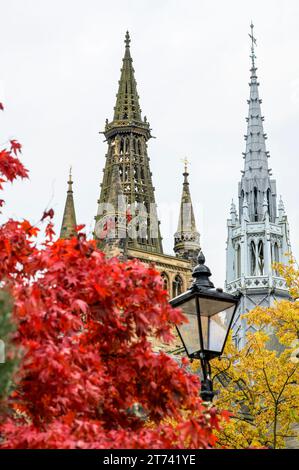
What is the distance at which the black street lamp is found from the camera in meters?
14.2

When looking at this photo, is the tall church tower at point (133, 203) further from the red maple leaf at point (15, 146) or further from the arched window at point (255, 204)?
the red maple leaf at point (15, 146)

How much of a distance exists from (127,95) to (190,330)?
114 metres

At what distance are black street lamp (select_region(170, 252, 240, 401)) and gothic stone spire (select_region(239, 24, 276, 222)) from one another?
8468 centimetres

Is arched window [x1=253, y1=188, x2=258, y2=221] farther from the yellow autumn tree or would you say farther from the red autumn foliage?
the red autumn foliage

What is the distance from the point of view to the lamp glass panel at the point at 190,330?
14.4 metres

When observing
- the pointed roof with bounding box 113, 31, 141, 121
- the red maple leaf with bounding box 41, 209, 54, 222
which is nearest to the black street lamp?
the red maple leaf with bounding box 41, 209, 54, 222

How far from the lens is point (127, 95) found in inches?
4993

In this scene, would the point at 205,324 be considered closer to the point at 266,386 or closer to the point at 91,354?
the point at 91,354

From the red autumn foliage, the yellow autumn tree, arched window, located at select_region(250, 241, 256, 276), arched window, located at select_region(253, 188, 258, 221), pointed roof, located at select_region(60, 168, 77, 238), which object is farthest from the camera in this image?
pointed roof, located at select_region(60, 168, 77, 238)

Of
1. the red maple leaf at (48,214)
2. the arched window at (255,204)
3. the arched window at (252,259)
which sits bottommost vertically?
the red maple leaf at (48,214)

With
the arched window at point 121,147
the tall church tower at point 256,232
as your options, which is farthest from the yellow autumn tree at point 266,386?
the arched window at point 121,147

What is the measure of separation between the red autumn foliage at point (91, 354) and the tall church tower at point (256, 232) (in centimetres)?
7984

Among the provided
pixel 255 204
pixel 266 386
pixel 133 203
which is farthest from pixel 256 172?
pixel 266 386
